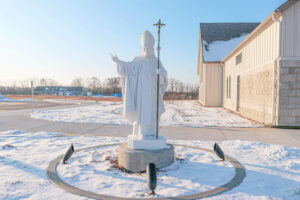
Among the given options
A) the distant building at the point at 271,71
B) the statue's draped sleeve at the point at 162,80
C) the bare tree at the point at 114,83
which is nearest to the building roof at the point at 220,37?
the distant building at the point at 271,71

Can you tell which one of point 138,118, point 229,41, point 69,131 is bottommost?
point 69,131

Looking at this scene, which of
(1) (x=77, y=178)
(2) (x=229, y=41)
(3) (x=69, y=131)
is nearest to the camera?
(1) (x=77, y=178)

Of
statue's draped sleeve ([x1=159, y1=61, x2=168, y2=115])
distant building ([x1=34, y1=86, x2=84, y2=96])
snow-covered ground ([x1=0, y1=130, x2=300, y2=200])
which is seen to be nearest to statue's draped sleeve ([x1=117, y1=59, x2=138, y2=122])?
statue's draped sleeve ([x1=159, y1=61, x2=168, y2=115])

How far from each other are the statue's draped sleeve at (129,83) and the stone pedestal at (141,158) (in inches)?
32.4

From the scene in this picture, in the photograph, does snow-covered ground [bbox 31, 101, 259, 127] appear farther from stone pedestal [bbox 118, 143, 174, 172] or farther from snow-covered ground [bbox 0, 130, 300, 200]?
stone pedestal [bbox 118, 143, 174, 172]

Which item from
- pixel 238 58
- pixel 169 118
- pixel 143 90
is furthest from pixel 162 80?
pixel 238 58

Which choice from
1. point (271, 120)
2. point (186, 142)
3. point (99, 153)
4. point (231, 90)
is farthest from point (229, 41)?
point (99, 153)

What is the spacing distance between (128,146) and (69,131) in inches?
223

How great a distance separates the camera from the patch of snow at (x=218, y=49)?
25.3 meters

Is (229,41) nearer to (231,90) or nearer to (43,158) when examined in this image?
(231,90)

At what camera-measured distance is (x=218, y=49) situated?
26.5 meters

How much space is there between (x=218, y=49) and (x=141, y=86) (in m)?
23.5

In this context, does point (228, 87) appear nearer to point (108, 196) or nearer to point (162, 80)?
point (162, 80)

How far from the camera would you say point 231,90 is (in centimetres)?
2031
